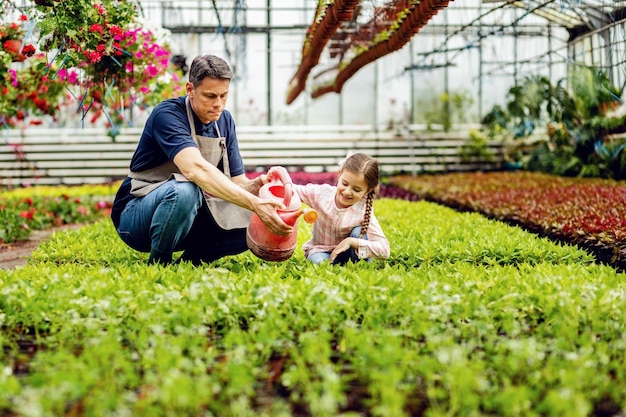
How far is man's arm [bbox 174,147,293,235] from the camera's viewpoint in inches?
135

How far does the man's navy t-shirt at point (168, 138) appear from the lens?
3.74 meters

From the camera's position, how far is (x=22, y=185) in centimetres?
1384

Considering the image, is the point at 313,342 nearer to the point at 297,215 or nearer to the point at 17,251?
the point at 297,215

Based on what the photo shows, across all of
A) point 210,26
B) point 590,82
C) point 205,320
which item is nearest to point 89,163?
point 210,26

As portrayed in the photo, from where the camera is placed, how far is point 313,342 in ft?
7.89

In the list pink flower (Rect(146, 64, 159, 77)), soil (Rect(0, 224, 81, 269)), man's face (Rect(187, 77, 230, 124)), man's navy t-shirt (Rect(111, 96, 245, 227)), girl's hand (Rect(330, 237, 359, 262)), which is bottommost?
soil (Rect(0, 224, 81, 269))

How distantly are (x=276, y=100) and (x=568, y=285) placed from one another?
12325 mm

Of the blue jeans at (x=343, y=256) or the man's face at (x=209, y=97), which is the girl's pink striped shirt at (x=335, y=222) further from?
the man's face at (x=209, y=97)

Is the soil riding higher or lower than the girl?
lower

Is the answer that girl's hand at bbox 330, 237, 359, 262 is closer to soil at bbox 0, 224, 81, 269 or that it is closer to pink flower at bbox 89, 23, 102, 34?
pink flower at bbox 89, 23, 102, 34

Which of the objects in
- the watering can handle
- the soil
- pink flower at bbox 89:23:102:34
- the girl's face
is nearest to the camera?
the watering can handle

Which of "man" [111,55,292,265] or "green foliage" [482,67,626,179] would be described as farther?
"green foliage" [482,67,626,179]

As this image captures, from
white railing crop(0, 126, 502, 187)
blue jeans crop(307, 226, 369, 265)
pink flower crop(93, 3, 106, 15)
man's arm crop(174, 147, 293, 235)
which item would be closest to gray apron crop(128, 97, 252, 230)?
man's arm crop(174, 147, 293, 235)

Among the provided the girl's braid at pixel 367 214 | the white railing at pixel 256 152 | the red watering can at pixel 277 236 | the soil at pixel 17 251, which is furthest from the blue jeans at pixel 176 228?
the white railing at pixel 256 152
